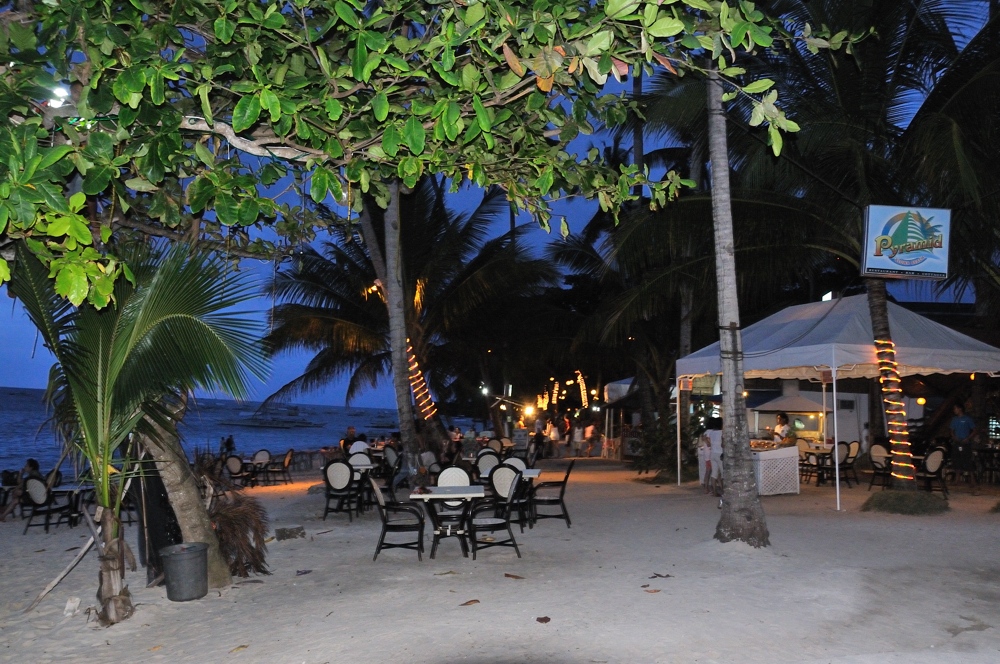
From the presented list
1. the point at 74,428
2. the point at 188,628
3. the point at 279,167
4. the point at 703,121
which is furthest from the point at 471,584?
the point at 703,121

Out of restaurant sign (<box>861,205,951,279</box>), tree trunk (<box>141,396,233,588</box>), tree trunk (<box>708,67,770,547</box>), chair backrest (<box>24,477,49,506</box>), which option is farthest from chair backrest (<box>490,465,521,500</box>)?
chair backrest (<box>24,477,49,506</box>)

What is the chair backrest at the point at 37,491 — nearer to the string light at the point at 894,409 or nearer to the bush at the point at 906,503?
the bush at the point at 906,503

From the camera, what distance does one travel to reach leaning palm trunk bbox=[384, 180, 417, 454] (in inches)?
510

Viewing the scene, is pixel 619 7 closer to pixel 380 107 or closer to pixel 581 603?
pixel 380 107

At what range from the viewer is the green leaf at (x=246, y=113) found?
10.5ft

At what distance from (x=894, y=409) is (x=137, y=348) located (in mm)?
9819

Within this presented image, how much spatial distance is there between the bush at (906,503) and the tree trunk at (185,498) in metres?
8.33

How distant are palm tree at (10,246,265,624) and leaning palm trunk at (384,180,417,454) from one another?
23.4 feet

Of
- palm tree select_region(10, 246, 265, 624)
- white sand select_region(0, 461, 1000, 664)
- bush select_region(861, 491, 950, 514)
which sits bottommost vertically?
white sand select_region(0, 461, 1000, 664)

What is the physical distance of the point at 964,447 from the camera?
13.8m

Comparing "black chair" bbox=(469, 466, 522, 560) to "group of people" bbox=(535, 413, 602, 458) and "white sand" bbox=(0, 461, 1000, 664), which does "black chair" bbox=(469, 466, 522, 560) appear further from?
"group of people" bbox=(535, 413, 602, 458)

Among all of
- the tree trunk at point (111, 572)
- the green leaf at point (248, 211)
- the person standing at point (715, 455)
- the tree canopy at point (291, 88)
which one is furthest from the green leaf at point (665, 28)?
the person standing at point (715, 455)

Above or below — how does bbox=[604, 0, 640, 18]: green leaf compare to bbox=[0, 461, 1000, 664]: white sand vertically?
above

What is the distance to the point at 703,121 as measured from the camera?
10.3 meters
